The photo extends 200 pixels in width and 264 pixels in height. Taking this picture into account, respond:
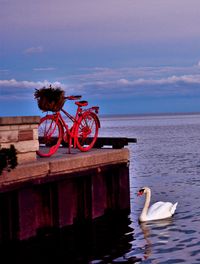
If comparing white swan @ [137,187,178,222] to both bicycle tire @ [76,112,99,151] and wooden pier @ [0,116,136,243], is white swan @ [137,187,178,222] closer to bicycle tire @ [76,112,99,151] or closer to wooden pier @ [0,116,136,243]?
wooden pier @ [0,116,136,243]

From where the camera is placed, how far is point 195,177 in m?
31.8

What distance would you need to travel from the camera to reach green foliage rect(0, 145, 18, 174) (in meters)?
14.5

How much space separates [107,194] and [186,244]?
3656 mm

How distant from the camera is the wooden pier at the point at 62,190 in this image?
1552cm

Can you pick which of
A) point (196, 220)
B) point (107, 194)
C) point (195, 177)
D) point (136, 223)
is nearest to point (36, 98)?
point (107, 194)

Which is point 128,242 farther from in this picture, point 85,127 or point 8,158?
point 8,158

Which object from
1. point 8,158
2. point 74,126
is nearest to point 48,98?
point 74,126

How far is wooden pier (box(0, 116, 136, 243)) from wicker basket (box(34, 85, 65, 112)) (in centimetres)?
138

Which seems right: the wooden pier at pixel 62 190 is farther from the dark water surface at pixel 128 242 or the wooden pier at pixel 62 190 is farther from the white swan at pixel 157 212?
the white swan at pixel 157 212

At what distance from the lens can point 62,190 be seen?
17.2 metres

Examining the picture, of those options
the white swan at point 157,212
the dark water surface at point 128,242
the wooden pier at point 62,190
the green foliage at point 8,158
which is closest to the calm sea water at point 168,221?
the dark water surface at point 128,242

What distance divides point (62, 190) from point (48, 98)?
8.91ft

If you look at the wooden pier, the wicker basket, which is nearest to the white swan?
the wooden pier

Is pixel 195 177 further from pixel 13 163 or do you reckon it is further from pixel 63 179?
pixel 13 163
